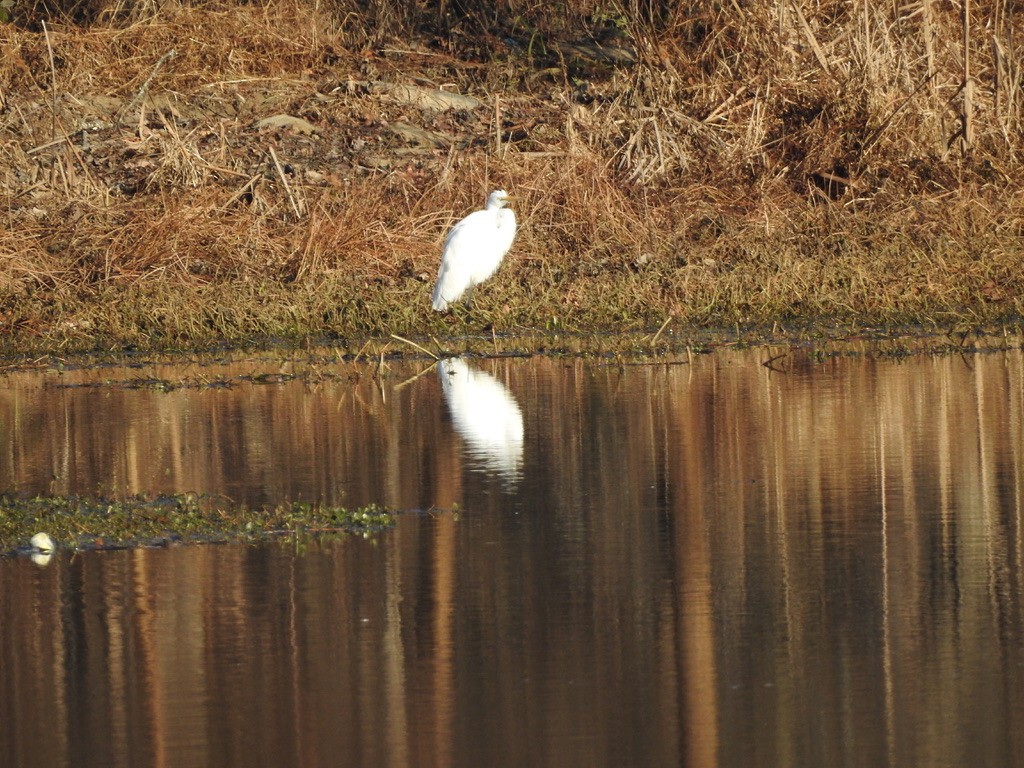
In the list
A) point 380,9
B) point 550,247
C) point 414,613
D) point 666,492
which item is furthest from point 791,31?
point 414,613

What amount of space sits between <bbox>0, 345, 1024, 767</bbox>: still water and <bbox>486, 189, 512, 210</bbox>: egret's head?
231 inches

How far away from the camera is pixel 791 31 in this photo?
20297 millimetres

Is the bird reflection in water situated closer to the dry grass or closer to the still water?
the still water

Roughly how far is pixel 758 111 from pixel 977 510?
12269 mm

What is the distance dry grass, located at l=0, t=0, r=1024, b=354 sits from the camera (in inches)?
604

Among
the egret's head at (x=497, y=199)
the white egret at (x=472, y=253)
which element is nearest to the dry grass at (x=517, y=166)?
the white egret at (x=472, y=253)

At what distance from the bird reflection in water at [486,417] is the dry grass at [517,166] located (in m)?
2.76

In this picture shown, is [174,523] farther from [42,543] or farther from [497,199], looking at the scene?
[497,199]

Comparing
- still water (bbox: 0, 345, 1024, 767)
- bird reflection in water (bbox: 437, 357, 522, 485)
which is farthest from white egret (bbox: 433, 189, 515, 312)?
still water (bbox: 0, 345, 1024, 767)

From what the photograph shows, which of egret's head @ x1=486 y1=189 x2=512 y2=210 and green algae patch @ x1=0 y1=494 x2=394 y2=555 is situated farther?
egret's head @ x1=486 y1=189 x2=512 y2=210

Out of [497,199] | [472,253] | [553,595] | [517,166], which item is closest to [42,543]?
[553,595]

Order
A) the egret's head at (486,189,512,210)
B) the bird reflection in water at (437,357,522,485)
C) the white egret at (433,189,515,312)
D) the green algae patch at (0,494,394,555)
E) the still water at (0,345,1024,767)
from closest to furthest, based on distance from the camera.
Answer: the still water at (0,345,1024,767) → the green algae patch at (0,494,394,555) → the bird reflection in water at (437,357,522,485) → the white egret at (433,189,515,312) → the egret's head at (486,189,512,210)

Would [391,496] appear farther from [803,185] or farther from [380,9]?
[380,9]

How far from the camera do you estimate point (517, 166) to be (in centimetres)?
1861
